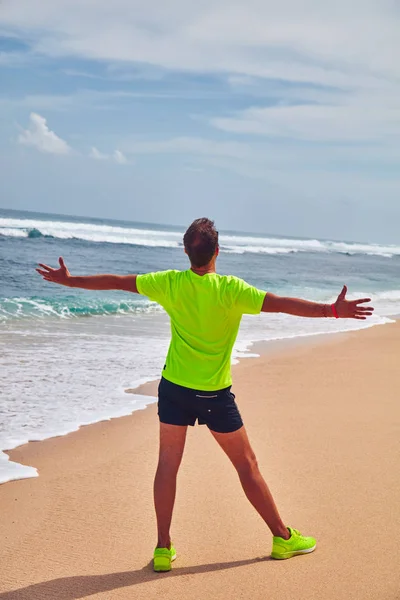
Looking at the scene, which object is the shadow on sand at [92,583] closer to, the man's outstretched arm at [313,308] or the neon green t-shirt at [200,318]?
the neon green t-shirt at [200,318]

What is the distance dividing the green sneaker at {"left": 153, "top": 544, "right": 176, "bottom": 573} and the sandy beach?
0.05 meters

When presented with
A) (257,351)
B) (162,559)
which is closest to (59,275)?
(162,559)

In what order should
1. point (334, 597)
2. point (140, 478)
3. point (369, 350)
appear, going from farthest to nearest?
point (369, 350) → point (140, 478) → point (334, 597)

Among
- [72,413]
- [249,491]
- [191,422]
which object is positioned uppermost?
[191,422]

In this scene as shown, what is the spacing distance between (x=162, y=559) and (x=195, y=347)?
3.53 ft

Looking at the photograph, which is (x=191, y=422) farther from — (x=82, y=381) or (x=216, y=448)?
(x=82, y=381)

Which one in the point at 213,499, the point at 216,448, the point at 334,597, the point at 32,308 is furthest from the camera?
the point at 32,308

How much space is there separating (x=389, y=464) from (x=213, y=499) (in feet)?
4.68

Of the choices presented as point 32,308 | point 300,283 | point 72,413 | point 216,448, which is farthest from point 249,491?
point 300,283

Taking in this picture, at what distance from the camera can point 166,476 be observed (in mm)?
3395

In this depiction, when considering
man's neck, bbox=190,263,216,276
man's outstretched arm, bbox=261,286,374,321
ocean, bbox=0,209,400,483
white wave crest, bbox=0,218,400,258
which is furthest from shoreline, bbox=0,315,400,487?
white wave crest, bbox=0,218,400,258

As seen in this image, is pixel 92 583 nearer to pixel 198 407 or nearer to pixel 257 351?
pixel 198 407

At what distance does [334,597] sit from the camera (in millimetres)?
3066

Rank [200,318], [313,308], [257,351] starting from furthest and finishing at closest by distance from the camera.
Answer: [257,351], [200,318], [313,308]
